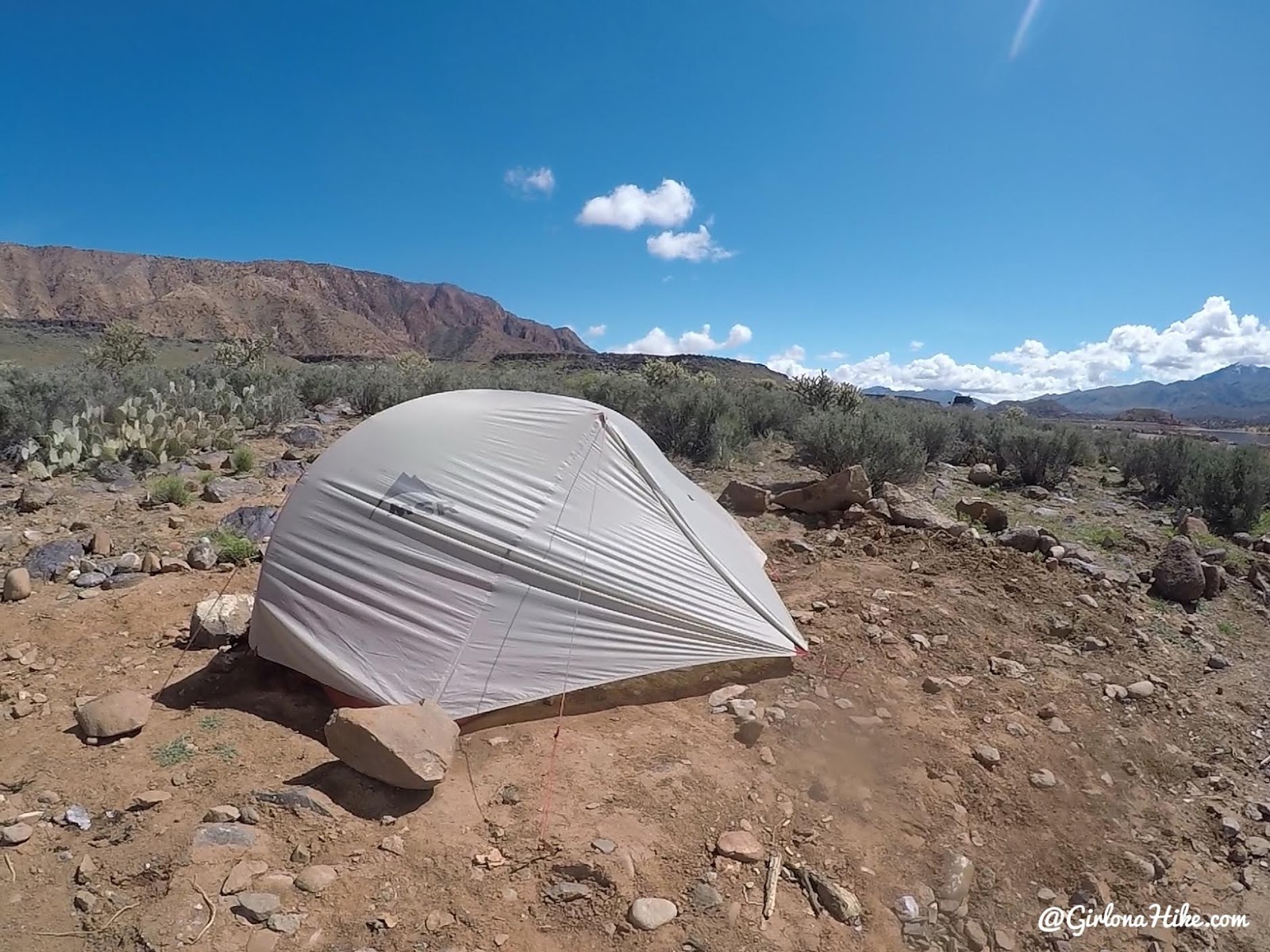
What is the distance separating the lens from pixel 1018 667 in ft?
14.8

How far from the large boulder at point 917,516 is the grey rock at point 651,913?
5282mm

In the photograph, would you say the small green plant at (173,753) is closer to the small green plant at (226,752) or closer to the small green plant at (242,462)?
the small green plant at (226,752)

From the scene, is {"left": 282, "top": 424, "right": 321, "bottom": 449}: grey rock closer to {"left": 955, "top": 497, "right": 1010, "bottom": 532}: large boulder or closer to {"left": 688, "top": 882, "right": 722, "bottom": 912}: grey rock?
{"left": 955, "top": 497, "right": 1010, "bottom": 532}: large boulder

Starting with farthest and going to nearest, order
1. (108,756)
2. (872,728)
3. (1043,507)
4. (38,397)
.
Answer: (38,397) < (1043,507) < (872,728) < (108,756)

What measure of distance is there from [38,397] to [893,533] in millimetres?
11982

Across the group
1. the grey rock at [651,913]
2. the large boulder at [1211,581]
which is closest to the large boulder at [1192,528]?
the large boulder at [1211,581]

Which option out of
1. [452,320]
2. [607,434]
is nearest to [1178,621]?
[607,434]

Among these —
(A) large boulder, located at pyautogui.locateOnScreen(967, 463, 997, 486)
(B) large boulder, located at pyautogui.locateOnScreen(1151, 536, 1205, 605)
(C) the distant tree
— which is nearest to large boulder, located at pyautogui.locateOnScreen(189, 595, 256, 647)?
(B) large boulder, located at pyautogui.locateOnScreen(1151, 536, 1205, 605)

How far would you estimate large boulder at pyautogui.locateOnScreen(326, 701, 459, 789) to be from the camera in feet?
9.67

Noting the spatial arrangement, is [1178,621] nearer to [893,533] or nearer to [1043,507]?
[893,533]

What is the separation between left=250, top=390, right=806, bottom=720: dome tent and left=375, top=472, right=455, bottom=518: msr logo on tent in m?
0.01

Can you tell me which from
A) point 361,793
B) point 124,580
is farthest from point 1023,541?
point 124,580

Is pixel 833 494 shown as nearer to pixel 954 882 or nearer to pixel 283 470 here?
pixel 954 882

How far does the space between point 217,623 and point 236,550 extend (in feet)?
5.08
